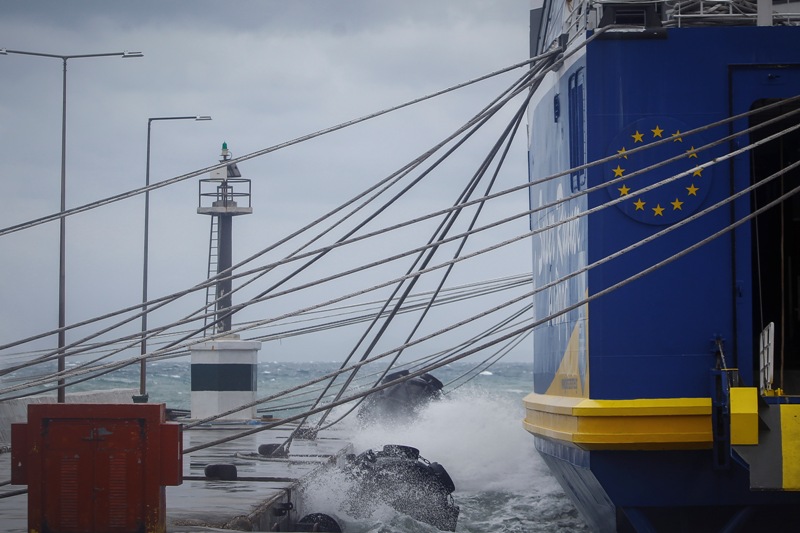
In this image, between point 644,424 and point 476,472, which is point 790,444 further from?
point 476,472

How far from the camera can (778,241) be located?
10.6 m

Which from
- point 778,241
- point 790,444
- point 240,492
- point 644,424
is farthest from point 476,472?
point 790,444

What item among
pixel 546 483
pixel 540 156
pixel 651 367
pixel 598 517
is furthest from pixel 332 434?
pixel 651 367

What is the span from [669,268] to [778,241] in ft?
7.13

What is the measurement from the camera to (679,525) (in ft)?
30.1

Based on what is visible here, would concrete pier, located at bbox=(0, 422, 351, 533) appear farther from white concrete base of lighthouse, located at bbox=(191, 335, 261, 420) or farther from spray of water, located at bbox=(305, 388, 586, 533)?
white concrete base of lighthouse, located at bbox=(191, 335, 261, 420)

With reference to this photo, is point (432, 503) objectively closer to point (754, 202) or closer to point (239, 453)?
point (239, 453)

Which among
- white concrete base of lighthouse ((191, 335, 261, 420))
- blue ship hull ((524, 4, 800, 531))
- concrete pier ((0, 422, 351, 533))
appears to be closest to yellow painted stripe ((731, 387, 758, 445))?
blue ship hull ((524, 4, 800, 531))

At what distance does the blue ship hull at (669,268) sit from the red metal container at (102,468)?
3308 mm

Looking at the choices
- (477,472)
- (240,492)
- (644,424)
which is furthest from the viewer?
(477,472)

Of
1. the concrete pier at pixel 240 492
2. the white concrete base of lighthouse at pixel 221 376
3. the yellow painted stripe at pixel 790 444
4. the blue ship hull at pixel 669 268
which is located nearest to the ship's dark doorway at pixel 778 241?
the blue ship hull at pixel 669 268

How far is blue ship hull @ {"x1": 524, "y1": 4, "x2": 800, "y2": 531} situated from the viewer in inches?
343

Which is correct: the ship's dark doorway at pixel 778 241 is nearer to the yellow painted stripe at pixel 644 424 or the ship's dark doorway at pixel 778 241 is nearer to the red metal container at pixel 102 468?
the yellow painted stripe at pixel 644 424

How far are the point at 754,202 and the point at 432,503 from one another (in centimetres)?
642
